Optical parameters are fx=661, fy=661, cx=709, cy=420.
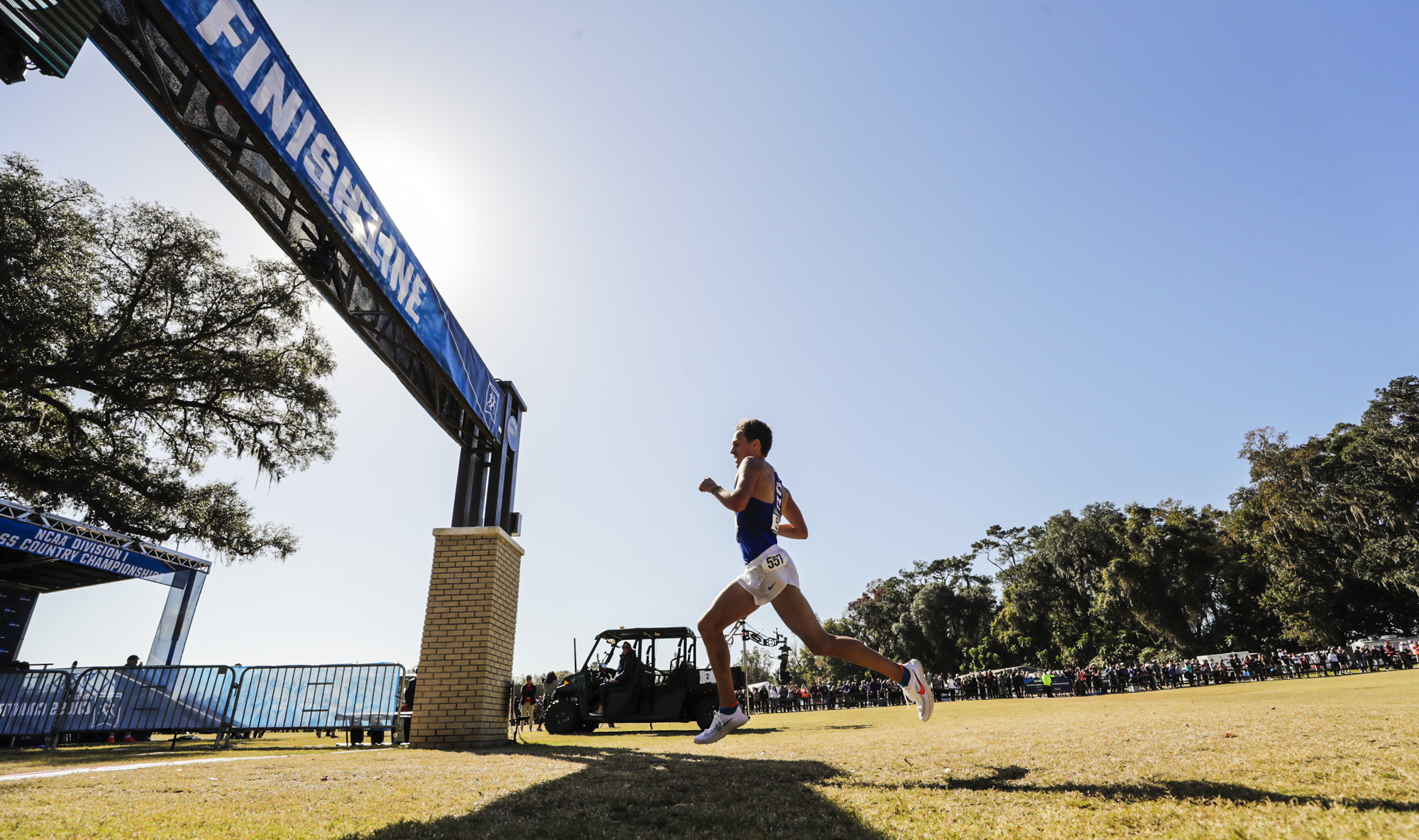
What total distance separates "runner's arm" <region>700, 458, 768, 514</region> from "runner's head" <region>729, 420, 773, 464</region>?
0.19 m

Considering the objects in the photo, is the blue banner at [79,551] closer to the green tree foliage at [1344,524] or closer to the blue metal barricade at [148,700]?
the blue metal barricade at [148,700]

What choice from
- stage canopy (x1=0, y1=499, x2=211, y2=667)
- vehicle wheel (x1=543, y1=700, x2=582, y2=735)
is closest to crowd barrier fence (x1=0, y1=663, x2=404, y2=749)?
vehicle wheel (x1=543, y1=700, x2=582, y2=735)

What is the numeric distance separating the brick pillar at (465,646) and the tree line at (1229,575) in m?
44.7

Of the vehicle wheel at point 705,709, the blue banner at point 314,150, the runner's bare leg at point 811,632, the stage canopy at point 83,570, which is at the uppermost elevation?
the blue banner at point 314,150

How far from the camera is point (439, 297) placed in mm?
8898

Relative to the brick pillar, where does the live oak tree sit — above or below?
above

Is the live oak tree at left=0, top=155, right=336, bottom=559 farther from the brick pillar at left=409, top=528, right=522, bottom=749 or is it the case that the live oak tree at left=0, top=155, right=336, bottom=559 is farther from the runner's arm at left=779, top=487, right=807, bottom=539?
the runner's arm at left=779, top=487, right=807, bottom=539

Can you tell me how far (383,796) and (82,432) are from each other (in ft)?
59.6

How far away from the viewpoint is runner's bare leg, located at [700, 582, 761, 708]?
4.05 m

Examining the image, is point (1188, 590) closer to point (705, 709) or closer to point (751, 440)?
point (705, 709)

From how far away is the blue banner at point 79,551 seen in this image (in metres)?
14.1

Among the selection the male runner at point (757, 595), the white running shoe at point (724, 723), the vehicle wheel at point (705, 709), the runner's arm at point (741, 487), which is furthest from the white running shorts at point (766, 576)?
the vehicle wheel at point (705, 709)

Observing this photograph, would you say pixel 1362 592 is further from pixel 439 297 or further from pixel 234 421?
pixel 234 421

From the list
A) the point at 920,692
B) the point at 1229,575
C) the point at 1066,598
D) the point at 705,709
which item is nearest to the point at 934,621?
the point at 1066,598
